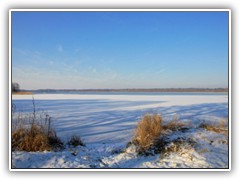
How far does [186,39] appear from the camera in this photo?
371 cm

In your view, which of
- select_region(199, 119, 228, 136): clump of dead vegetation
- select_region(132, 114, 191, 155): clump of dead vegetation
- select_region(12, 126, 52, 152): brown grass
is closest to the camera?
select_region(12, 126, 52, 152): brown grass

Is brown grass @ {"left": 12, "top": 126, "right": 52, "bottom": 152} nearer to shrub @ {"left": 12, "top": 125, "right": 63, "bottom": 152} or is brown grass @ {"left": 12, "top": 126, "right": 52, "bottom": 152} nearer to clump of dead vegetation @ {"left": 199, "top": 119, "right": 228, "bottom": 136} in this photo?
shrub @ {"left": 12, "top": 125, "right": 63, "bottom": 152}

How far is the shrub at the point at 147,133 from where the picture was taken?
343 cm

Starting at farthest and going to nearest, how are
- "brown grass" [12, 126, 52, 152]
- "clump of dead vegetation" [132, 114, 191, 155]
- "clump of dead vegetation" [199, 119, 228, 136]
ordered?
"clump of dead vegetation" [199, 119, 228, 136] < "clump of dead vegetation" [132, 114, 191, 155] < "brown grass" [12, 126, 52, 152]

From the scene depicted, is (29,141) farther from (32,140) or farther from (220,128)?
(220,128)

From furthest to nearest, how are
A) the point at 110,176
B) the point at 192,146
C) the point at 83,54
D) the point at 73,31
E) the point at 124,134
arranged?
the point at 124,134, the point at 83,54, the point at 73,31, the point at 192,146, the point at 110,176

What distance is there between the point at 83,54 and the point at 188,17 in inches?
59.7

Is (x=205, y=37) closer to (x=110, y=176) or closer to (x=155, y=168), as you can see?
(x=155, y=168)

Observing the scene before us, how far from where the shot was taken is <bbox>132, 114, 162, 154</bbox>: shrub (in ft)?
11.3

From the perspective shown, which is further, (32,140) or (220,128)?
(220,128)

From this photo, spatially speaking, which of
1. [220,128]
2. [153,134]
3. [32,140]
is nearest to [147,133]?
[153,134]

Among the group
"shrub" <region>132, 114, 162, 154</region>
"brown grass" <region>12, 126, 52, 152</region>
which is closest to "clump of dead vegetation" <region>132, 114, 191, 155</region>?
"shrub" <region>132, 114, 162, 154</region>

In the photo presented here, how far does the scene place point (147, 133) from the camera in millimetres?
3602
